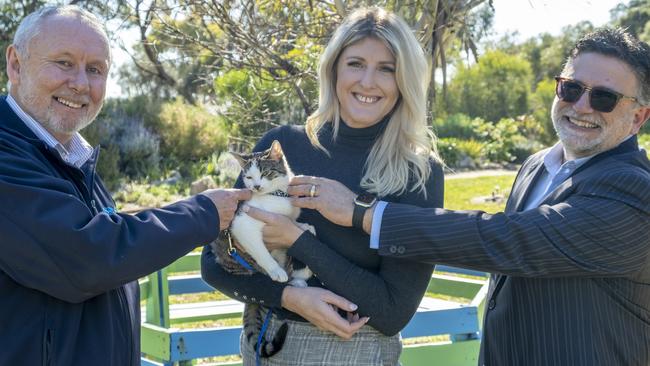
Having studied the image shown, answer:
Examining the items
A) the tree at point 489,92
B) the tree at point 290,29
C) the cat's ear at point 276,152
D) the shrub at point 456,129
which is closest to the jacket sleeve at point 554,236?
the cat's ear at point 276,152

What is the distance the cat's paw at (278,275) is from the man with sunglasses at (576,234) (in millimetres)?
228

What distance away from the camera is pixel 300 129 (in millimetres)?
3033

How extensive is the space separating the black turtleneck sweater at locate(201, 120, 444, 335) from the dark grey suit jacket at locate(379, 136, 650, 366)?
0.20 metres

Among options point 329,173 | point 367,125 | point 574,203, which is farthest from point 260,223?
point 574,203

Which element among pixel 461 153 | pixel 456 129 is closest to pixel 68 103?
pixel 461 153

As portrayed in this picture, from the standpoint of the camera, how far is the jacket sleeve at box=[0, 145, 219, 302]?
1878 mm

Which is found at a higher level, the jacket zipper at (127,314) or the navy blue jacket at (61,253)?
the navy blue jacket at (61,253)

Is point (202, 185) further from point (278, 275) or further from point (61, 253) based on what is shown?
point (61, 253)

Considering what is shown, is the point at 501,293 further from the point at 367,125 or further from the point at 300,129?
the point at 300,129

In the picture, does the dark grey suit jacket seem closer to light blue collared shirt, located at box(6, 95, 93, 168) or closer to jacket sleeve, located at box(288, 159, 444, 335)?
jacket sleeve, located at box(288, 159, 444, 335)

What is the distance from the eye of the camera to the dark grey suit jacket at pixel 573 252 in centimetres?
231

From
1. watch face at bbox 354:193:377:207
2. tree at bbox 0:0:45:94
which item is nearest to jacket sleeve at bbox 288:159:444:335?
watch face at bbox 354:193:377:207

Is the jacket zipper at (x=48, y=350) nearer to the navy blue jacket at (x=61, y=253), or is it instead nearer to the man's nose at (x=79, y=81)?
the navy blue jacket at (x=61, y=253)

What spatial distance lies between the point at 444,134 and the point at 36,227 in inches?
860
